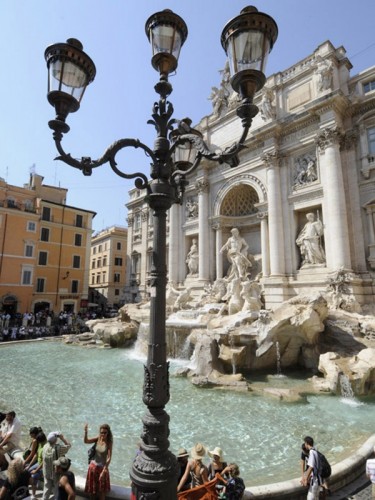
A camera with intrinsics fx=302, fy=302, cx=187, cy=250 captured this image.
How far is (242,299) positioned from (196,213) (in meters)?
9.70

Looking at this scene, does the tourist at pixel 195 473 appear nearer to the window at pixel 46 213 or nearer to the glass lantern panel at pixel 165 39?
the glass lantern panel at pixel 165 39

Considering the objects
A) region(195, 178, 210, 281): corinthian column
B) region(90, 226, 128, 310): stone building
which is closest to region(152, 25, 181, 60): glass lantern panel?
region(195, 178, 210, 281): corinthian column

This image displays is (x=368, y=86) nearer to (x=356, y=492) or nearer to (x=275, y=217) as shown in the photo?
(x=275, y=217)

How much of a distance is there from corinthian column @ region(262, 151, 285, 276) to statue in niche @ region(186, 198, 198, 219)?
631cm

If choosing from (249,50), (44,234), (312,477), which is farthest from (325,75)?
(44,234)

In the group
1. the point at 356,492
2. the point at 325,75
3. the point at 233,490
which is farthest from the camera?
the point at 325,75

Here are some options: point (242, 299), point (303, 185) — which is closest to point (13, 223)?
point (242, 299)

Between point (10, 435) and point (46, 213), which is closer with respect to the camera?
point (10, 435)

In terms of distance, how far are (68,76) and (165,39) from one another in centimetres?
114

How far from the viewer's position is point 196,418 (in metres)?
6.11

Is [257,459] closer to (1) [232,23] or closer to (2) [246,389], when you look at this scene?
(2) [246,389]

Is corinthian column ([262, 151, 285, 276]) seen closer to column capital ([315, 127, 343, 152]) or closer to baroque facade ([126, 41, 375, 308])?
baroque facade ([126, 41, 375, 308])

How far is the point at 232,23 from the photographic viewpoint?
2818 millimetres

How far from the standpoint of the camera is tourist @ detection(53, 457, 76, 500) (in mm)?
3176
